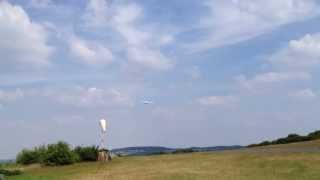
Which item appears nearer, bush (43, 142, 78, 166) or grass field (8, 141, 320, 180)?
grass field (8, 141, 320, 180)

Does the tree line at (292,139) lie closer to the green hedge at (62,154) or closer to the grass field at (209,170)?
the green hedge at (62,154)

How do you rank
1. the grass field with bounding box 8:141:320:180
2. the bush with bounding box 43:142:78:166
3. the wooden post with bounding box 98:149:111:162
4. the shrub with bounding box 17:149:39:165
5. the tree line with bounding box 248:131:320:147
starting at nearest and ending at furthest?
1. the grass field with bounding box 8:141:320:180
2. the wooden post with bounding box 98:149:111:162
3. the bush with bounding box 43:142:78:166
4. the shrub with bounding box 17:149:39:165
5. the tree line with bounding box 248:131:320:147

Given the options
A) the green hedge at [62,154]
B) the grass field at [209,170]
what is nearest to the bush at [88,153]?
the green hedge at [62,154]

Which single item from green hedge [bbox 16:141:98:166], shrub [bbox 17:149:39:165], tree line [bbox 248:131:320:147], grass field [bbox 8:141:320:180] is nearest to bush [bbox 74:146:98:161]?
green hedge [bbox 16:141:98:166]

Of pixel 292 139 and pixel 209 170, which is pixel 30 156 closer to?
pixel 209 170

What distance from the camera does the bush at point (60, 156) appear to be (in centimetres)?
4662

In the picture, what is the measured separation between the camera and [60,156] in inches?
1845

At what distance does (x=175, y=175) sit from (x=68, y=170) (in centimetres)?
1121

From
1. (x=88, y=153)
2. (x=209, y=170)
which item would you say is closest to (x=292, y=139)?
(x=88, y=153)

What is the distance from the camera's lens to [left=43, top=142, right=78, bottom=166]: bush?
1836 inches

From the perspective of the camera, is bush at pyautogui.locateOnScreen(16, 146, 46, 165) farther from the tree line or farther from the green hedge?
the tree line

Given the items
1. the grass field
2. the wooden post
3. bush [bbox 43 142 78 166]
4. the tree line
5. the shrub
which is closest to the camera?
the grass field

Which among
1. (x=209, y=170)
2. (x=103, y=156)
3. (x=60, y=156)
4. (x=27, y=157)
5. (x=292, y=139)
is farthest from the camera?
(x=292, y=139)

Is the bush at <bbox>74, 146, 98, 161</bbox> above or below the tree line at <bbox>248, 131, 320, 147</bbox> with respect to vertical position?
below
